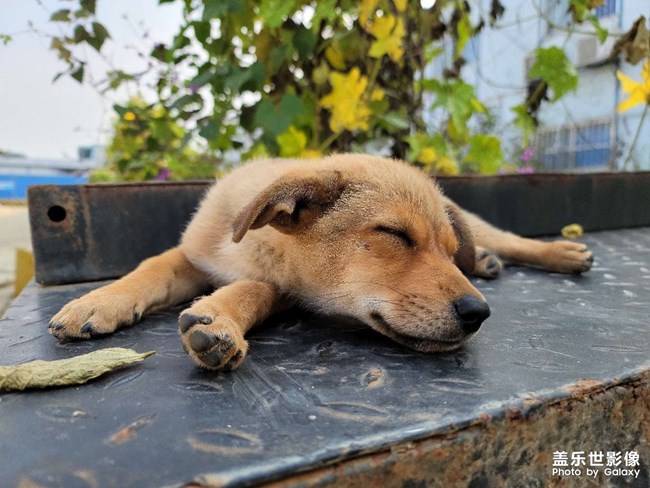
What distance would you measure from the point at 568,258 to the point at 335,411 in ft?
7.57

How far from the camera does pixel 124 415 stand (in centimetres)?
119

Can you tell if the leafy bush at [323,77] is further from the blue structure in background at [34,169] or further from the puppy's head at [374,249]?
the blue structure in background at [34,169]

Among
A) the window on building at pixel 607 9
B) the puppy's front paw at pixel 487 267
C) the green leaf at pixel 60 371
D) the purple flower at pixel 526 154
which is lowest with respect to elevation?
the puppy's front paw at pixel 487 267

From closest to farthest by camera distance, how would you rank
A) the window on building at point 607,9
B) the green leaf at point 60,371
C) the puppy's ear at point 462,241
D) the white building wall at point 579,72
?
the green leaf at point 60,371, the puppy's ear at point 462,241, the window on building at point 607,9, the white building wall at point 579,72

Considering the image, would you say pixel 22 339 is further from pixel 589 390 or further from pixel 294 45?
pixel 294 45

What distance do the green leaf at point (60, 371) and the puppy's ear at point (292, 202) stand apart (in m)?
0.53

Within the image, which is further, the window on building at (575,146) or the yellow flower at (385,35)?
the window on building at (575,146)

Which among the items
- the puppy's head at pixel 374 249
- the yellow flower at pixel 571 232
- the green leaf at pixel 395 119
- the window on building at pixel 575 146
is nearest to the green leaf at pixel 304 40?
the green leaf at pixel 395 119

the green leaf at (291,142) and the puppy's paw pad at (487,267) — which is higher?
the green leaf at (291,142)

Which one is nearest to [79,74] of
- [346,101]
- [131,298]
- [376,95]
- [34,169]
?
[346,101]

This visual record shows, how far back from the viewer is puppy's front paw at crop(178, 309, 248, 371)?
145 cm

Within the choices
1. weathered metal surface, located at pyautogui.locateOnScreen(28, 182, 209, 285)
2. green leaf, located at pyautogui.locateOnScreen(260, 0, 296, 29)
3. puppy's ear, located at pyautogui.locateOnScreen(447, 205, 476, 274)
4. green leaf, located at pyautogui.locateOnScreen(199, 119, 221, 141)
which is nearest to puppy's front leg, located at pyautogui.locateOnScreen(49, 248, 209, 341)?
weathered metal surface, located at pyautogui.locateOnScreen(28, 182, 209, 285)

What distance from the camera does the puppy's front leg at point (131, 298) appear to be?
1.82m

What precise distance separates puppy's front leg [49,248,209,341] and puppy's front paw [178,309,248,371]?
0.52 metres
